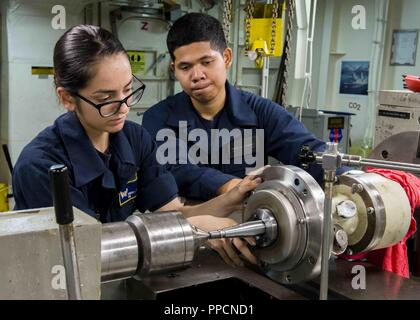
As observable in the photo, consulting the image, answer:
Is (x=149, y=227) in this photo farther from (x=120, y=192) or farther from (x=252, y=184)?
(x=120, y=192)

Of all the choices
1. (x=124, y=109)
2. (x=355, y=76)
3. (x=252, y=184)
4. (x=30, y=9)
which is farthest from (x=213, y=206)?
(x=355, y=76)

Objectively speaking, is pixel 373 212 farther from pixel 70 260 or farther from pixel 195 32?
pixel 195 32

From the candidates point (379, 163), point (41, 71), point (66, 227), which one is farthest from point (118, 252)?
point (41, 71)

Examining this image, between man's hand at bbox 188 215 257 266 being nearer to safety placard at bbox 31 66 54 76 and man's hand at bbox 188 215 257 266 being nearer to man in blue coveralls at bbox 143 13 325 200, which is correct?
man in blue coveralls at bbox 143 13 325 200

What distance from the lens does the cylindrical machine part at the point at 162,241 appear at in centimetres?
69

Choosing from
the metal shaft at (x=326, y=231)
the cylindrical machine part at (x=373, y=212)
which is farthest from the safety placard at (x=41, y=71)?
the metal shaft at (x=326, y=231)

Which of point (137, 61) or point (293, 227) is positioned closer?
point (293, 227)

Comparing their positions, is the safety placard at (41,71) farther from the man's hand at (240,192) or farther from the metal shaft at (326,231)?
the metal shaft at (326,231)

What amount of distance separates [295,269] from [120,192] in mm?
516

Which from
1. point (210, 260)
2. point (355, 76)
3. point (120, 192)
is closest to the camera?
point (210, 260)

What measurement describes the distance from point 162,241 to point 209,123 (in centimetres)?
87

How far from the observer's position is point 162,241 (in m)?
0.69

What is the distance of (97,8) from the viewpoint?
3.19m

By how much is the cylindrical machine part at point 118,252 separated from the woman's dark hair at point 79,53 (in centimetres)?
43
